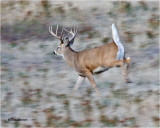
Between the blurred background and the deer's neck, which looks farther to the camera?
the deer's neck

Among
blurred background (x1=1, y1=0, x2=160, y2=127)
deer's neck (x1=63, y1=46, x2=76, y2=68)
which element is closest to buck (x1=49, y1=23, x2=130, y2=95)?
deer's neck (x1=63, y1=46, x2=76, y2=68)

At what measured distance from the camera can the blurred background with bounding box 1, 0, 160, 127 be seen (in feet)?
44.5

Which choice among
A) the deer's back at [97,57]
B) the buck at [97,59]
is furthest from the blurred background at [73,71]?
the deer's back at [97,57]

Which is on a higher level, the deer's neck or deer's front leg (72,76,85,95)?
the deer's neck

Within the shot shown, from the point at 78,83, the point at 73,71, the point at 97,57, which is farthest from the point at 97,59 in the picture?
the point at 73,71

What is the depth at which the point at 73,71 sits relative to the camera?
15.6m

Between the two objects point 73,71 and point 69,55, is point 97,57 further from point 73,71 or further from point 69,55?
point 73,71

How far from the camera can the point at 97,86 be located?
1470cm

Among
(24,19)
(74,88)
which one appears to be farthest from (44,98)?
(24,19)

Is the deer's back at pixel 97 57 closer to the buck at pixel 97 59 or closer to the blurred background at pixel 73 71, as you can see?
the buck at pixel 97 59

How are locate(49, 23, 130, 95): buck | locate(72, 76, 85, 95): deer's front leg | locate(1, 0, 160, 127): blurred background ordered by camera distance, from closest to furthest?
locate(49, 23, 130, 95): buck → locate(1, 0, 160, 127): blurred background → locate(72, 76, 85, 95): deer's front leg

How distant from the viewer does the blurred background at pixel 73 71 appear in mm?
13570

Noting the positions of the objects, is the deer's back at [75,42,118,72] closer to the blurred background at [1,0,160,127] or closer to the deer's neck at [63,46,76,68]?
the deer's neck at [63,46,76,68]

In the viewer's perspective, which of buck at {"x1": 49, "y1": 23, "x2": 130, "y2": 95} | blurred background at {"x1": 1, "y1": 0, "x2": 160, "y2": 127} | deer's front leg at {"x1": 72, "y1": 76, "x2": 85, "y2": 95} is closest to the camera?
buck at {"x1": 49, "y1": 23, "x2": 130, "y2": 95}
